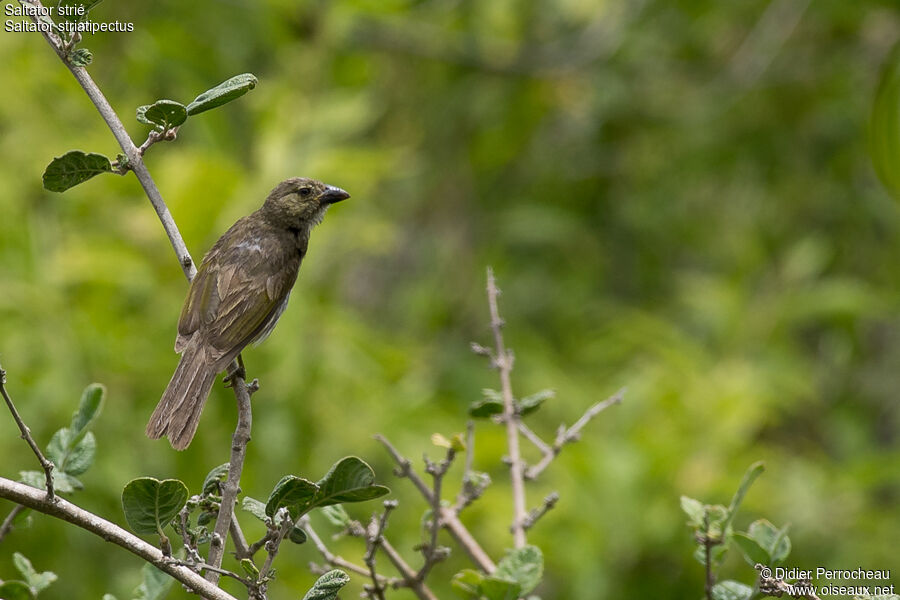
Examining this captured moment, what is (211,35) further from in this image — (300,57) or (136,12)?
(300,57)

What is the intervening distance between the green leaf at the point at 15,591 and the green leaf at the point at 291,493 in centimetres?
43

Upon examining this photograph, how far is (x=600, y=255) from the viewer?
829cm

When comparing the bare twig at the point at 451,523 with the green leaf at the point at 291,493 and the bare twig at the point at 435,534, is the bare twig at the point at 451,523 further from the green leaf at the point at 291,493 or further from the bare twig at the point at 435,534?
the green leaf at the point at 291,493

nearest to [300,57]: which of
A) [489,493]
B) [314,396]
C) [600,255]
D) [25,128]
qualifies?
[25,128]

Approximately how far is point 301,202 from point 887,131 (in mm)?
1851

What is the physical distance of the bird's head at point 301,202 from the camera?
3.38 m

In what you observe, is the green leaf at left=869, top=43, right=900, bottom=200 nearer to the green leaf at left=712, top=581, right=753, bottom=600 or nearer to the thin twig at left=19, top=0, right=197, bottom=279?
the green leaf at left=712, top=581, right=753, bottom=600

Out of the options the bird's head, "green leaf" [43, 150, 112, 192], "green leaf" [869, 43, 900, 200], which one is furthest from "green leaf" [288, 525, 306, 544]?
"green leaf" [869, 43, 900, 200]

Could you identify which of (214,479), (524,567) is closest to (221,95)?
(214,479)

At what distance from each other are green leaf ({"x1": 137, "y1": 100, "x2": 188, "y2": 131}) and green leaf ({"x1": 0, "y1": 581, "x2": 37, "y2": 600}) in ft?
2.62

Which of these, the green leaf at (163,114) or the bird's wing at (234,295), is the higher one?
the bird's wing at (234,295)

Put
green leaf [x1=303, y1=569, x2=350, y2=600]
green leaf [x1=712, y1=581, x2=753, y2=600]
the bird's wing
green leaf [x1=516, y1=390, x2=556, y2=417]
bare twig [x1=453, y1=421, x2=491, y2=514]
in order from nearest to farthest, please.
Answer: green leaf [x1=303, y1=569, x2=350, y2=600]
green leaf [x1=712, y1=581, x2=753, y2=600]
bare twig [x1=453, y1=421, x2=491, y2=514]
green leaf [x1=516, y1=390, x2=556, y2=417]
the bird's wing

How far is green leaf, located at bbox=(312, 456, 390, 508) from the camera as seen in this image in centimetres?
175

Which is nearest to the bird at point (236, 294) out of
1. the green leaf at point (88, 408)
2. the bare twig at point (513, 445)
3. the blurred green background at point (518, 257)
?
the green leaf at point (88, 408)
